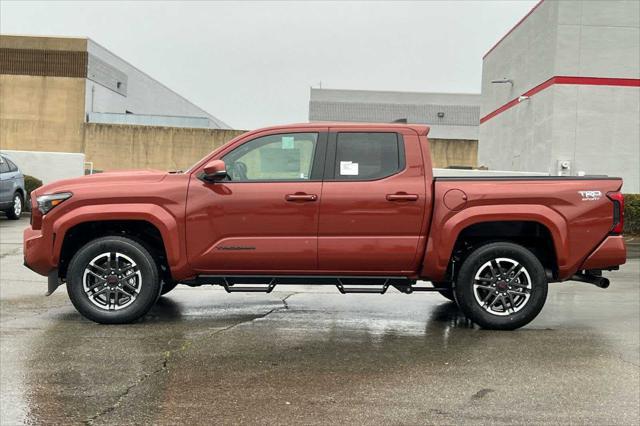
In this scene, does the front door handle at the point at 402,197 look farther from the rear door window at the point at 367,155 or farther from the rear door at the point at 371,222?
the rear door window at the point at 367,155

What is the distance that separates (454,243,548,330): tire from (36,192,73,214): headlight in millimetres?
3879

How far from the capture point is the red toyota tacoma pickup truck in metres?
6.18

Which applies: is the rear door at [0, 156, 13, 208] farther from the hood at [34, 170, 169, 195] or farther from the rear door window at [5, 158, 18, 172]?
the hood at [34, 170, 169, 195]

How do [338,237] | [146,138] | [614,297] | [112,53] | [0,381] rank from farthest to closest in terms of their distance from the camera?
[112,53], [146,138], [614,297], [338,237], [0,381]

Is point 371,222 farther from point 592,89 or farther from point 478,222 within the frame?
point 592,89

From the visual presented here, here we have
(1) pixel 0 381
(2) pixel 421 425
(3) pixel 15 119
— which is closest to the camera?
(2) pixel 421 425

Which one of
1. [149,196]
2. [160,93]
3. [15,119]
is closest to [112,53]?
[15,119]

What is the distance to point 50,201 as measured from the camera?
628 cm

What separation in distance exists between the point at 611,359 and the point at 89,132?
121ft

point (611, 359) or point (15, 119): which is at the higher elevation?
point (15, 119)

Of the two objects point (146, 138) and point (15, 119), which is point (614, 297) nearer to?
point (146, 138)

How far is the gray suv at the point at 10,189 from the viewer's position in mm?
15961

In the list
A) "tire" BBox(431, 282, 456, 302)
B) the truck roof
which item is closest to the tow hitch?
"tire" BBox(431, 282, 456, 302)

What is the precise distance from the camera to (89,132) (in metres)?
38.2
